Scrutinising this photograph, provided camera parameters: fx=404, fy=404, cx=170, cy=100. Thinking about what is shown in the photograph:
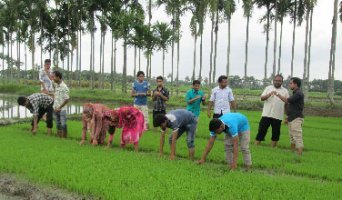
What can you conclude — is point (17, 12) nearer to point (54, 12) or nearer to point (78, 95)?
point (54, 12)

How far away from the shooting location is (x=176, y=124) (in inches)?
352

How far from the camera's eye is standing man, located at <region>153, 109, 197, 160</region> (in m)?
8.48

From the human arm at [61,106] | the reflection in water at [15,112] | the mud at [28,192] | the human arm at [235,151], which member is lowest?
the reflection in water at [15,112]

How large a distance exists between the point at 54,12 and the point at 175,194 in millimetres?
44419

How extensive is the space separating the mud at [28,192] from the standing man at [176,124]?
256 centimetres

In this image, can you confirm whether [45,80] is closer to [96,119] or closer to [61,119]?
[61,119]

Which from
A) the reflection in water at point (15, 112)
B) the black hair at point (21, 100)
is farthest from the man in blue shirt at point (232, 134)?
the reflection in water at point (15, 112)

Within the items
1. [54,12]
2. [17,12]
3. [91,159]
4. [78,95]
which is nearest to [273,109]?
[91,159]

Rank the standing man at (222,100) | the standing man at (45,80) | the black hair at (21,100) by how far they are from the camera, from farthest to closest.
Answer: the standing man at (45,80) < the black hair at (21,100) < the standing man at (222,100)

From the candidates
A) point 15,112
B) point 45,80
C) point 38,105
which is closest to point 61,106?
point 38,105

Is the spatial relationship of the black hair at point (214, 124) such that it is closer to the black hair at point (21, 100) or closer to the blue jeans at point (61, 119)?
the blue jeans at point (61, 119)

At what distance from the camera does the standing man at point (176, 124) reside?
334 inches

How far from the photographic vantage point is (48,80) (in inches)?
550

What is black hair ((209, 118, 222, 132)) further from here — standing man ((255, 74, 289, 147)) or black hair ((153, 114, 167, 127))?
standing man ((255, 74, 289, 147))
